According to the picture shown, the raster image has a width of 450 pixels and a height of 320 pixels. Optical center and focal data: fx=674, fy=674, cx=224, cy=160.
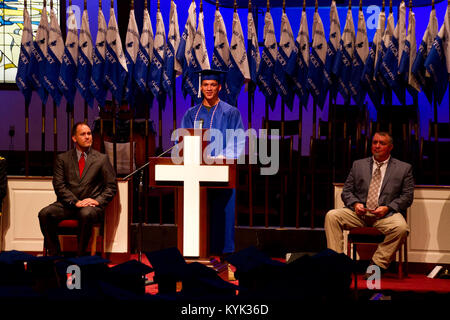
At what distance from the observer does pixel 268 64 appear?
6.09 m

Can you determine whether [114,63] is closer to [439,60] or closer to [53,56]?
[53,56]

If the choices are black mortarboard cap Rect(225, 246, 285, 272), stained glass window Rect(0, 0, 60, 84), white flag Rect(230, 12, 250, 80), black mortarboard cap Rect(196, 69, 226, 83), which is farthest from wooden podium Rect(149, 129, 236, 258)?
stained glass window Rect(0, 0, 60, 84)

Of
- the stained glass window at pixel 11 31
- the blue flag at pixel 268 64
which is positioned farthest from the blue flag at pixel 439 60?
the stained glass window at pixel 11 31

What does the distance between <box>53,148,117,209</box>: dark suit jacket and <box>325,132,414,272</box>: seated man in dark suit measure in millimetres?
1885

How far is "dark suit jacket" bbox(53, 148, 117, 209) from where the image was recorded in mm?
5773

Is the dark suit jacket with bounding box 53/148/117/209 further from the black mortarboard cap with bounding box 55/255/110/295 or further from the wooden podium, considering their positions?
the black mortarboard cap with bounding box 55/255/110/295

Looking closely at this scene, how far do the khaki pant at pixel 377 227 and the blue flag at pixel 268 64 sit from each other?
1.28m

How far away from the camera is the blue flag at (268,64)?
6.08m

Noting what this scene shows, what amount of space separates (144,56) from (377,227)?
8.43 ft

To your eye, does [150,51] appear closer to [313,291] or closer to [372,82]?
[372,82]

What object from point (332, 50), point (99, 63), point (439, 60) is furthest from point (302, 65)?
point (99, 63)
